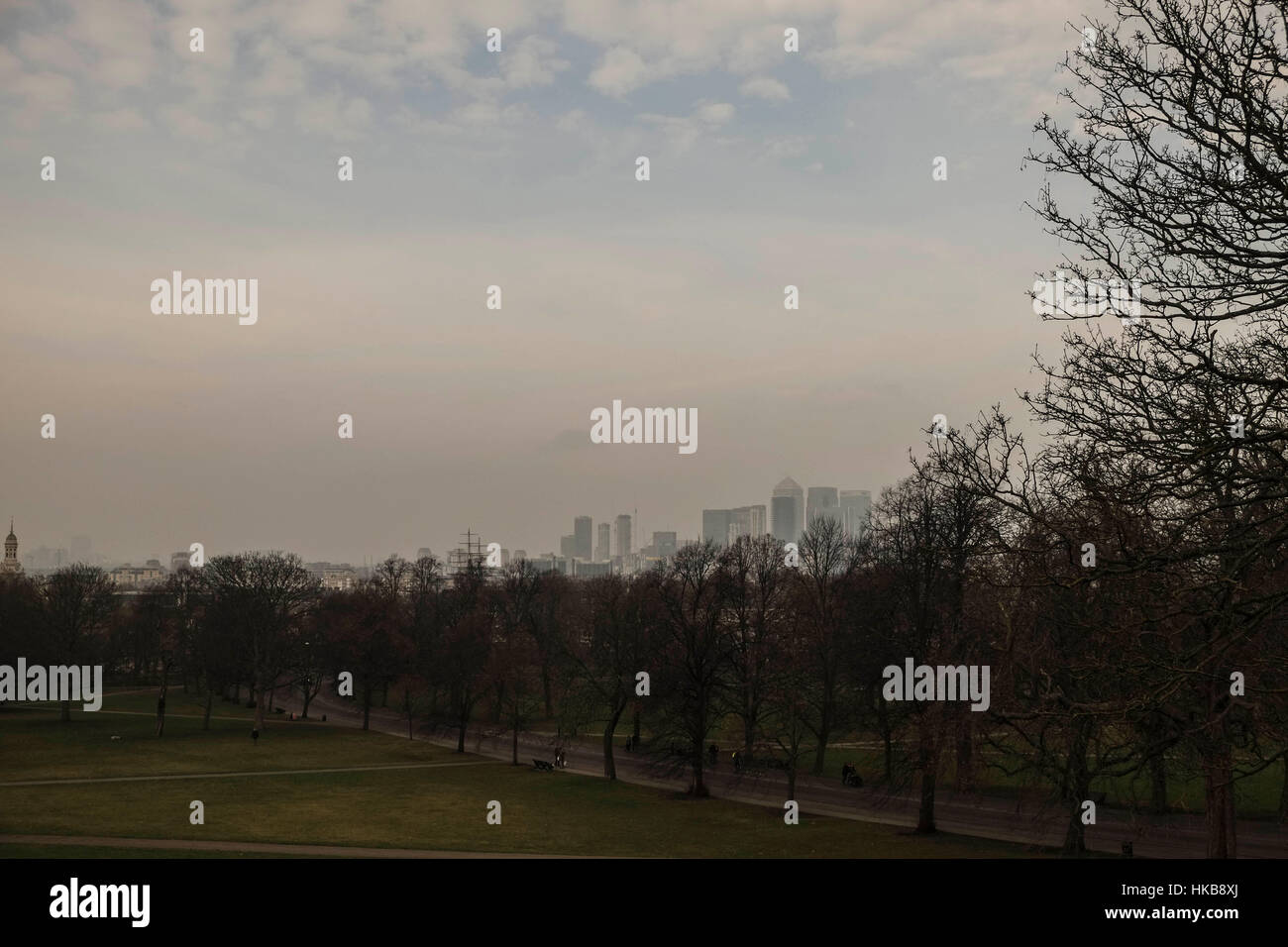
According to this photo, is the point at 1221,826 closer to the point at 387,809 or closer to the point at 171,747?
the point at 387,809

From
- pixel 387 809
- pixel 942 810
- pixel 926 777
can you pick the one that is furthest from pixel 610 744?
pixel 926 777

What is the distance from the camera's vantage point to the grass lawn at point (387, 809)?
104 ft

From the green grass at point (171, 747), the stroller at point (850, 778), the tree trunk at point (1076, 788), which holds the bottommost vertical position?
the green grass at point (171, 747)

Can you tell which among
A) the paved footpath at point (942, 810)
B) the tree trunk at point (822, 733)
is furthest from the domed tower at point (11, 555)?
the tree trunk at point (822, 733)

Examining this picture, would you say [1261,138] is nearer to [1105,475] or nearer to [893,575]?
[1105,475]

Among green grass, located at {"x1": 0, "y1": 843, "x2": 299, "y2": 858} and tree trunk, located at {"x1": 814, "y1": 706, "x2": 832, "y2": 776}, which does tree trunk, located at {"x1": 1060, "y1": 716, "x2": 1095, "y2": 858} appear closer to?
tree trunk, located at {"x1": 814, "y1": 706, "x2": 832, "y2": 776}

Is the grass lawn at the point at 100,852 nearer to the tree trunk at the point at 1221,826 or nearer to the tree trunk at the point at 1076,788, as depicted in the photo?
the tree trunk at the point at 1076,788

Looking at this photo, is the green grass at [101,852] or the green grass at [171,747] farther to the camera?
the green grass at [171,747]

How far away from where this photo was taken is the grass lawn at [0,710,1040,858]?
31844 millimetres

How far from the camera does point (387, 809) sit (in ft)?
128

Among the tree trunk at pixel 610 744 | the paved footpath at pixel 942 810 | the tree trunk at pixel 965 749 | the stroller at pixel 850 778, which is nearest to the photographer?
the tree trunk at pixel 965 749

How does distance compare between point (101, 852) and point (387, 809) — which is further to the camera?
point (387, 809)

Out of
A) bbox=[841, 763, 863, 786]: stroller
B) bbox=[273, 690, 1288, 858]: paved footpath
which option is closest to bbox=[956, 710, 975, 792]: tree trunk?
bbox=[273, 690, 1288, 858]: paved footpath
